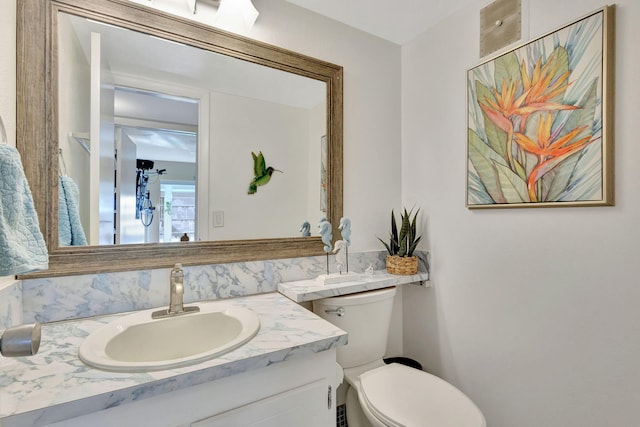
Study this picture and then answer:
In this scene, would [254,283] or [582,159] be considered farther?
[254,283]

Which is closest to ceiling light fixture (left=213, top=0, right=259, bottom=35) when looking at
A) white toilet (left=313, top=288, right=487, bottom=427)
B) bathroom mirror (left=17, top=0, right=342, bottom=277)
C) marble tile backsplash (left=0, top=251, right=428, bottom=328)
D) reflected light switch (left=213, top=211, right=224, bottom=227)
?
bathroom mirror (left=17, top=0, right=342, bottom=277)

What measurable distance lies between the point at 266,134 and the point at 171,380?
1.04 m

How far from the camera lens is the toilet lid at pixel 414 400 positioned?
1.03m

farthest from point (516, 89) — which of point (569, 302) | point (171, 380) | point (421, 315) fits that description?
point (171, 380)

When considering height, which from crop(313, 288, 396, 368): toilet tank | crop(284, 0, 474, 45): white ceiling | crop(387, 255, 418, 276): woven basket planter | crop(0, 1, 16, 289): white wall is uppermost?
crop(284, 0, 474, 45): white ceiling

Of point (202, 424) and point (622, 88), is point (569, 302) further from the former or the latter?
point (202, 424)

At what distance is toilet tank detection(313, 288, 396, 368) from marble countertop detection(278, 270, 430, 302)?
0.12ft

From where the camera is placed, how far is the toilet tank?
130 centimetres

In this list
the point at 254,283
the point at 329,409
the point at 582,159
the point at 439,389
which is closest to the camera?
the point at 329,409

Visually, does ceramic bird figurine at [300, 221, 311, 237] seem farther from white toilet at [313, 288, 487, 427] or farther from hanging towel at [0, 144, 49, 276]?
hanging towel at [0, 144, 49, 276]

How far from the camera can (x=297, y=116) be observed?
1437 millimetres

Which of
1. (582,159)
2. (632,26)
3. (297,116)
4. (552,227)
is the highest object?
(632,26)

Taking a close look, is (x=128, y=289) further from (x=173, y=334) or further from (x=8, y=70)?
(x=8, y=70)

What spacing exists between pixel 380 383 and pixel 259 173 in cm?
105
